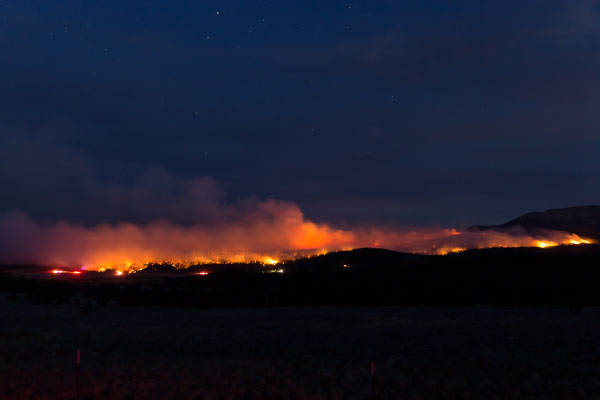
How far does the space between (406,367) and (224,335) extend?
10.4 m

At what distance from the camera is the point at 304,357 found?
1786 cm

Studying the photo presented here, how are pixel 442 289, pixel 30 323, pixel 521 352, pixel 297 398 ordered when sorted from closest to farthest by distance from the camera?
pixel 297 398 < pixel 521 352 < pixel 30 323 < pixel 442 289

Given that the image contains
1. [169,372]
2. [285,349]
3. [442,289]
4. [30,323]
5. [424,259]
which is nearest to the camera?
[169,372]

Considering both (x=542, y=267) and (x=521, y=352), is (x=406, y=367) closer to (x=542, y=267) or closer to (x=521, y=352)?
(x=521, y=352)

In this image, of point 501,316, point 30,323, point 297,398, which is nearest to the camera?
point 297,398

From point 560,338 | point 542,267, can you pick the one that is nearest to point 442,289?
point 560,338

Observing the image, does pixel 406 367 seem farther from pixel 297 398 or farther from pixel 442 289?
pixel 442 289

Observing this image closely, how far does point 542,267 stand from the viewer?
301 ft

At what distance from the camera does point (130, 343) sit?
21.4 m

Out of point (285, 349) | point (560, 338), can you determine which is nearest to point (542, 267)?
point (560, 338)

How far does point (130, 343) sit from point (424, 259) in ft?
376

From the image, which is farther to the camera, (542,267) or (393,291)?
(542,267)

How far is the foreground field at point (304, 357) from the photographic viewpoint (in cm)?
1292

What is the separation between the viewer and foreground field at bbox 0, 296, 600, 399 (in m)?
12.9
